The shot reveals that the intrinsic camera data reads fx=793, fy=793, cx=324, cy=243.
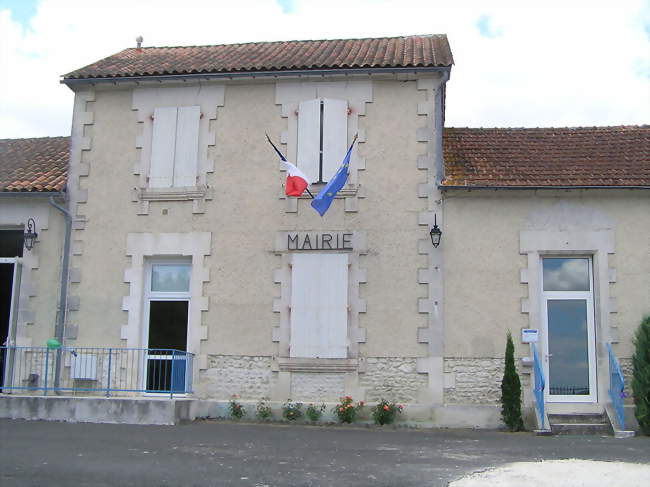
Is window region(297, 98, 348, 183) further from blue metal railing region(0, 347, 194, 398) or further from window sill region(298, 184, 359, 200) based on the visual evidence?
blue metal railing region(0, 347, 194, 398)

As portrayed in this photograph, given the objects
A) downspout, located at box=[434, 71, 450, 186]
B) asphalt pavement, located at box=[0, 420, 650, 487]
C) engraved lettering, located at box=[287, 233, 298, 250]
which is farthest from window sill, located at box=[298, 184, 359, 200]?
asphalt pavement, located at box=[0, 420, 650, 487]

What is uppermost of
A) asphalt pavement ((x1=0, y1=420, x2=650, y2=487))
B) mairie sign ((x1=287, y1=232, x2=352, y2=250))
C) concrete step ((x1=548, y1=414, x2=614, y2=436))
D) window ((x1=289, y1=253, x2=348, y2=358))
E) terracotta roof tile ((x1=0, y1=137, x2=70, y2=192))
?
terracotta roof tile ((x1=0, y1=137, x2=70, y2=192))

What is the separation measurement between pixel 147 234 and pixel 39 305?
2.05m

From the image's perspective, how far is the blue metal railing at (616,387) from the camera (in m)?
10.6

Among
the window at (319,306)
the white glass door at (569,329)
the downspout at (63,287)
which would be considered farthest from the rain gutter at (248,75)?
the white glass door at (569,329)

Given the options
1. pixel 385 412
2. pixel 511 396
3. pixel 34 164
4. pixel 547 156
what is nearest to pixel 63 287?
pixel 34 164

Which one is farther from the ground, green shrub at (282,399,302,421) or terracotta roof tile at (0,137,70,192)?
Result: terracotta roof tile at (0,137,70,192)

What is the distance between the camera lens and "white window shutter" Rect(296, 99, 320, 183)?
39.9 ft

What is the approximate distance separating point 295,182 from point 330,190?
1.84 ft

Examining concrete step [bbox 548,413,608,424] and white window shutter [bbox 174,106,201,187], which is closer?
concrete step [bbox 548,413,608,424]

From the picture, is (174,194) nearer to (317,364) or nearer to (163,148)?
(163,148)

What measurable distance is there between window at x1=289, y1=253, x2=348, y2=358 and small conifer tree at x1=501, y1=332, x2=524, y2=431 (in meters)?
2.31

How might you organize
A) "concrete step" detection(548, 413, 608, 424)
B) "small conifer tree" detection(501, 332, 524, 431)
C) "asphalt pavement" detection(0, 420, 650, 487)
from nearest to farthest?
1. "asphalt pavement" detection(0, 420, 650, 487)
2. "small conifer tree" detection(501, 332, 524, 431)
3. "concrete step" detection(548, 413, 608, 424)

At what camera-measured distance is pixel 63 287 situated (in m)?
12.4
